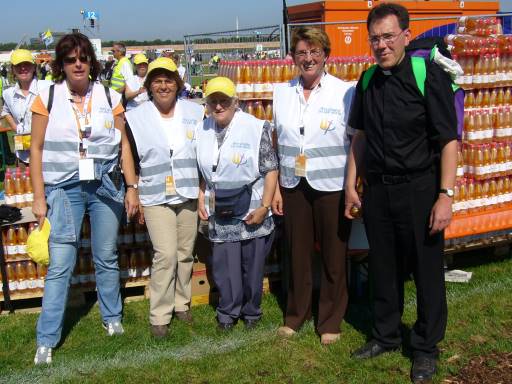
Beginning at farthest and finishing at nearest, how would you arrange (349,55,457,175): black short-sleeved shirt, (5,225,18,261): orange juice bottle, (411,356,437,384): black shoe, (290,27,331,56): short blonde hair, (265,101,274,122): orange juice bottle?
(265,101,274,122): orange juice bottle → (5,225,18,261): orange juice bottle → (290,27,331,56): short blonde hair → (411,356,437,384): black shoe → (349,55,457,175): black short-sleeved shirt

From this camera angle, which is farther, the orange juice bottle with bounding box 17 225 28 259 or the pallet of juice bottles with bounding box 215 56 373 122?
the pallet of juice bottles with bounding box 215 56 373 122

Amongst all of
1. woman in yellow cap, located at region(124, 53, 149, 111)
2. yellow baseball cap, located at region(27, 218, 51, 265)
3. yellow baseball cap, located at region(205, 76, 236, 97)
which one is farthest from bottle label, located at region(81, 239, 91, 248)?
woman in yellow cap, located at region(124, 53, 149, 111)

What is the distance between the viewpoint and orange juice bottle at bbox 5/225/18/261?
4.95m

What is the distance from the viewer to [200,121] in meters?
4.37

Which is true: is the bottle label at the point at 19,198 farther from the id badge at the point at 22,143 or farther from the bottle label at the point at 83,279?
the id badge at the point at 22,143

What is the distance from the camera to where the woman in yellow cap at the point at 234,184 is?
4.14m

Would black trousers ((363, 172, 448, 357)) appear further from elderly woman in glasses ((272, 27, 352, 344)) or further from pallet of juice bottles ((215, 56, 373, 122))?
pallet of juice bottles ((215, 56, 373, 122))

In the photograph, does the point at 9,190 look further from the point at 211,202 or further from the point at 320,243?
the point at 320,243

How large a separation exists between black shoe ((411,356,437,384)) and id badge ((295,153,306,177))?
1.40m

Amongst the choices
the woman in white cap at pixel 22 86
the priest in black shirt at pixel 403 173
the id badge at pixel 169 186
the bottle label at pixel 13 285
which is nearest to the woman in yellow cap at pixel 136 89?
the woman in white cap at pixel 22 86

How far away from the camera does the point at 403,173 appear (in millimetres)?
3432

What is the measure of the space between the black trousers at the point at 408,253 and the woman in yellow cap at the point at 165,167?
1367mm

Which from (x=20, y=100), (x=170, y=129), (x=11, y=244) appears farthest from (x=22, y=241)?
(x=20, y=100)

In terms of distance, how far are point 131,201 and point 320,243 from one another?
1.41 meters
